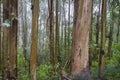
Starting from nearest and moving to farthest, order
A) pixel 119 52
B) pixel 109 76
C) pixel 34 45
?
pixel 34 45
pixel 109 76
pixel 119 52

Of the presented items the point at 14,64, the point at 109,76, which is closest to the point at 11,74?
the point at 14,64

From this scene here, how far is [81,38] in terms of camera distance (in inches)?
267

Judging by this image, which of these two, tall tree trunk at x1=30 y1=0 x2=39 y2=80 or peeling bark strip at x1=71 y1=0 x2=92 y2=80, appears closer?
tall tree trunk at x1=30 y1=0 x2=39 y2=80

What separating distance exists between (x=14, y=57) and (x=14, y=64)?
0.59 ft

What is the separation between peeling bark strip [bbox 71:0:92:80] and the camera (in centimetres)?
673

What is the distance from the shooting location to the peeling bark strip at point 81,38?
6727mm

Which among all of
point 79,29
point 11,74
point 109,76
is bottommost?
point 109,76

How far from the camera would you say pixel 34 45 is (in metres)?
6.55

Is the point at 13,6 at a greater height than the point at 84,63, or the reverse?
the point at 13,6

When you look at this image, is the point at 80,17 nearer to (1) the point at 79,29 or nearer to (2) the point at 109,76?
(1) the point at 79,29

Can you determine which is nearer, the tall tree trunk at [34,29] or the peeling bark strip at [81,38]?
the tall tree trunk at [34,29]

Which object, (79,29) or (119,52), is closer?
(79,29)

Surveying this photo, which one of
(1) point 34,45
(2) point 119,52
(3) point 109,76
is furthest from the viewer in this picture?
(2) point 119,52

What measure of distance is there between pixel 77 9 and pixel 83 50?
3.51ft
